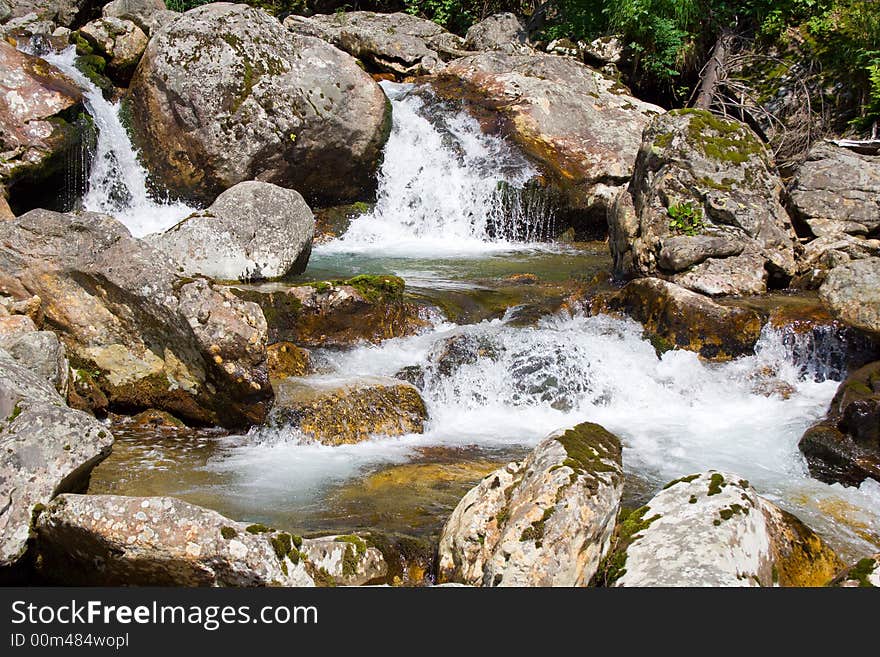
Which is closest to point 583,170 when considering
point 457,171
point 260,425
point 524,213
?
point 524,213

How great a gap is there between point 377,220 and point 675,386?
752 cm

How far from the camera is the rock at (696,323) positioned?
9000 mm

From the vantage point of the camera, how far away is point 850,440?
275 inches

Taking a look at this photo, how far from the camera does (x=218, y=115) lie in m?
12.8

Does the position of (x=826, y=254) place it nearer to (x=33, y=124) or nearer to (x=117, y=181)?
(x=117, y=181)

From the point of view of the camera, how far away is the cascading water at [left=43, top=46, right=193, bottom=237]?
13.0m

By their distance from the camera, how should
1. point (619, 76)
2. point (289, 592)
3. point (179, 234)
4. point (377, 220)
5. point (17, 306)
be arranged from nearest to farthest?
1. point (289, 592)
2. point (17, 306)
3. point (179, 234)
4. point (377, 220)
5. point (619, 76)

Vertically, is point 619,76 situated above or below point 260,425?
above

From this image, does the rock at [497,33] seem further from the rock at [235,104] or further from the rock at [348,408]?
the rock at [348,408]

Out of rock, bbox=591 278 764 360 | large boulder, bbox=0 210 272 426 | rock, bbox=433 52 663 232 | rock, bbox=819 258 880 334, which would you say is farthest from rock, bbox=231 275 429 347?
rock, bbox=433 52 663 232

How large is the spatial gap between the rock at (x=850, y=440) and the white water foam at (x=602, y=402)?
0.13 m

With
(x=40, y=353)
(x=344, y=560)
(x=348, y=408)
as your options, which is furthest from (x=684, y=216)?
(x=40, y=353)

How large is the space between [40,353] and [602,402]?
5.38 meters

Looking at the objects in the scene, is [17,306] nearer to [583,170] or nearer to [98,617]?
[98,617]
